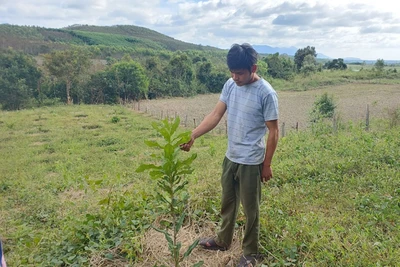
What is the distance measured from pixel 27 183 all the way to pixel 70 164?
1.77m

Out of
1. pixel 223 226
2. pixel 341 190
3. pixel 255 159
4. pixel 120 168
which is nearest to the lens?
pixel 255 159

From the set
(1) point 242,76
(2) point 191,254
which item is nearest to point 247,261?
(2) point 191,254

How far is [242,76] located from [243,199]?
0.85 meters

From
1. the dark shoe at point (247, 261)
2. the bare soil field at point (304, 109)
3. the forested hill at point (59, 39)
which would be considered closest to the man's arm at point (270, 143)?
the dark shoe at point (247, 261)

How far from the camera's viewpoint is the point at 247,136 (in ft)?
6.98

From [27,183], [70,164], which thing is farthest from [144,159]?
[27,183]

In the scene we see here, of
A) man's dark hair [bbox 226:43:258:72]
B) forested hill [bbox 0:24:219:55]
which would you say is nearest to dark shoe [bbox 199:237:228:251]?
man's dark hair [bbox 226:43:258:72]

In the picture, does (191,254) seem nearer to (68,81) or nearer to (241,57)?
(241,57)

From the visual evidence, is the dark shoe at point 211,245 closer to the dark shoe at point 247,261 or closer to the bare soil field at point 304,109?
the dark shoe at point 247,261

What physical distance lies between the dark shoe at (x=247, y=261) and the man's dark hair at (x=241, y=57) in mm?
1370

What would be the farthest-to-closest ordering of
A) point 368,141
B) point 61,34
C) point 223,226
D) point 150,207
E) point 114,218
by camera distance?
point 61,34 → point 368,141 → point 150,207 → point 114,218 → point 223,226

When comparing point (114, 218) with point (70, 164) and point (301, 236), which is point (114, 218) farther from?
point (70, 164)

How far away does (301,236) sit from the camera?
2.49 metres

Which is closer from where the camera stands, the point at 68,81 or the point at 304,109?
the point at 304,109
